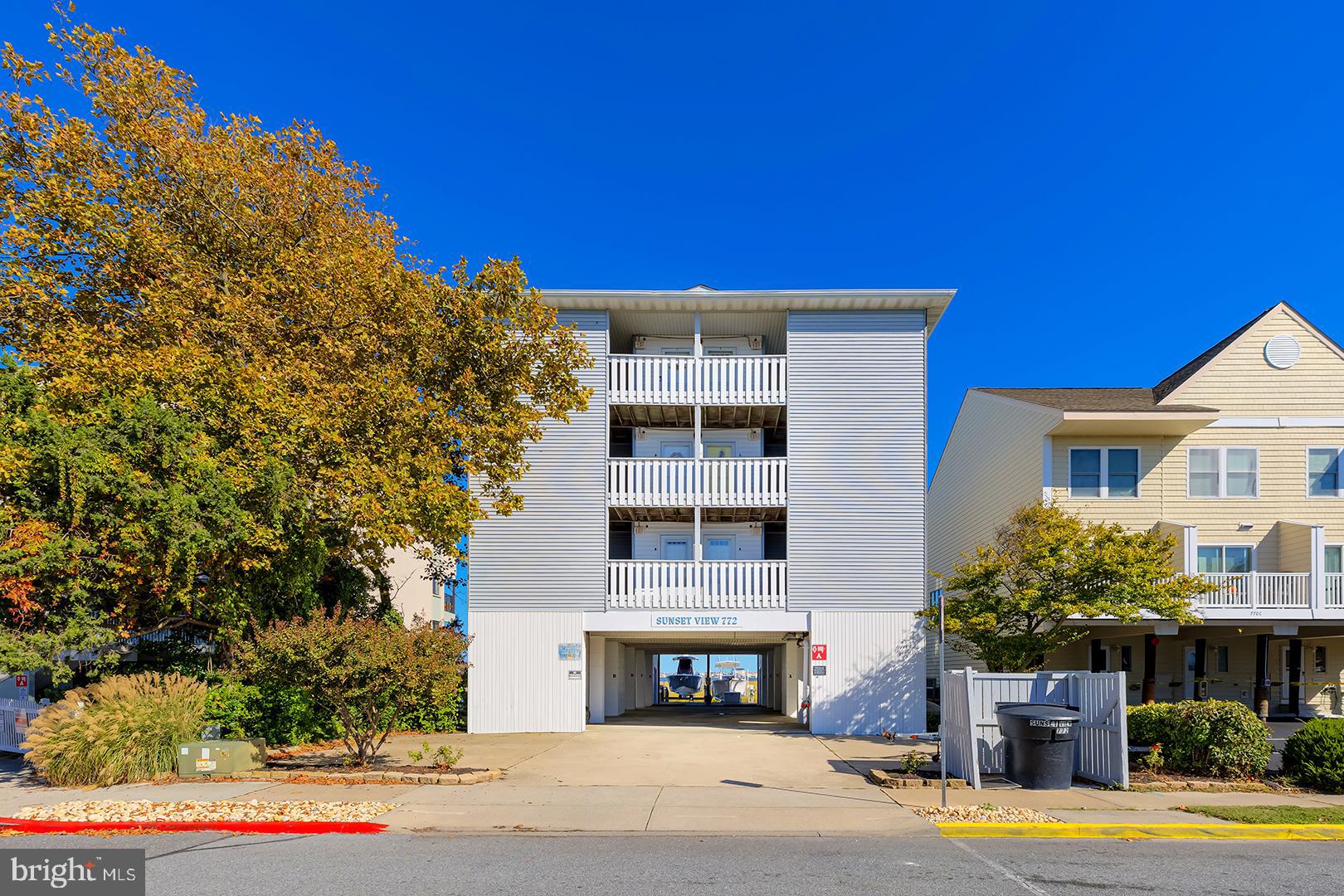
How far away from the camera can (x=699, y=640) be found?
2867 centimetres

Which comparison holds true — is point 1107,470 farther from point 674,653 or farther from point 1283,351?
point 674,653

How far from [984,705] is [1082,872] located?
5.81 m

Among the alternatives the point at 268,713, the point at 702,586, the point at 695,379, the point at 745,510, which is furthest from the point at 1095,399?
the point at 268,713

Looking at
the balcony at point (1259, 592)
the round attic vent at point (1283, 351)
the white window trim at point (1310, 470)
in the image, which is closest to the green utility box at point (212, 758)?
the balcony at point (1259, 592)

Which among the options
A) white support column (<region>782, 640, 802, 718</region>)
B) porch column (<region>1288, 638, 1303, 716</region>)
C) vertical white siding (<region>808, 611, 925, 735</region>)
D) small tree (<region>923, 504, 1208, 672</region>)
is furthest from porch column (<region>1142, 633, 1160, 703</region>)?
white support column (<region>782, 640, 802, 718</region>)

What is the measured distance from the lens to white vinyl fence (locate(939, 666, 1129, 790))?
13.3m

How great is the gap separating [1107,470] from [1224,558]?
153 inches

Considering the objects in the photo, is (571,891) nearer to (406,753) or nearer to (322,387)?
(406,753)

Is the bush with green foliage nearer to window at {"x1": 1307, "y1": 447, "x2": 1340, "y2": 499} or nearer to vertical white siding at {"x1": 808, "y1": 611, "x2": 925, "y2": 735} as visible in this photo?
vertical white siding at {"x1": 808, "y1": 611, "x2": 925, "y2": 735}

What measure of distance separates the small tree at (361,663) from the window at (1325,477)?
925 inches

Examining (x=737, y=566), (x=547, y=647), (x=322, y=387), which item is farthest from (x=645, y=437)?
(x=322, y=387)

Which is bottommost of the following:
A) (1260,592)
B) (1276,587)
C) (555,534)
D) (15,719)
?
(15,719)

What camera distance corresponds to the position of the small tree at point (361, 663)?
13969 millimetres

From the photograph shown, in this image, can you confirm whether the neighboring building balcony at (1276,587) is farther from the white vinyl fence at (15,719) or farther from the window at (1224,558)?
the white vinyl fence at (15,719)
